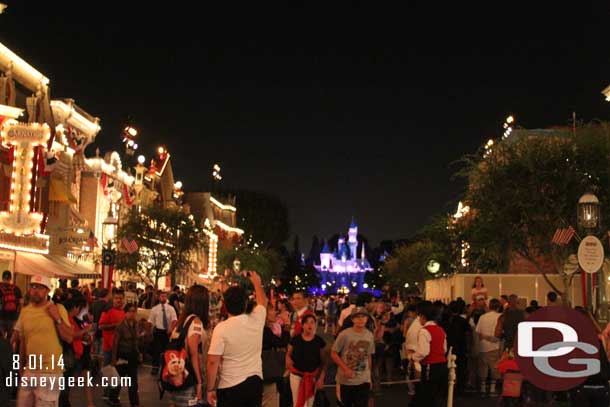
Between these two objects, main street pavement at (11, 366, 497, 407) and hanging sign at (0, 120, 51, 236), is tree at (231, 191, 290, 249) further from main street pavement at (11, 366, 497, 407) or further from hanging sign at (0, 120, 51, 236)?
main street pavement at (11, 366, 497, 407)

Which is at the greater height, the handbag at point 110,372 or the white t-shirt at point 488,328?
the white t-shirt at point 488,328

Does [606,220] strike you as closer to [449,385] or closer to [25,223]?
[449,385]

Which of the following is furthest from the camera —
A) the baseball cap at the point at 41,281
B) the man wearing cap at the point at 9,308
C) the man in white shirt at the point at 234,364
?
the man wearing cap at the point at 9,308

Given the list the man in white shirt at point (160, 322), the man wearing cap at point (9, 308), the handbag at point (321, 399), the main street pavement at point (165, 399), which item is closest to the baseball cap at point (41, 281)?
the handbag at point (321, 399)

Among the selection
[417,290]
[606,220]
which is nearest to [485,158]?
[606,220]

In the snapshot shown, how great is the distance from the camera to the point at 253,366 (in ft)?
29.4

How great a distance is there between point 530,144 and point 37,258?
2249 centimetres

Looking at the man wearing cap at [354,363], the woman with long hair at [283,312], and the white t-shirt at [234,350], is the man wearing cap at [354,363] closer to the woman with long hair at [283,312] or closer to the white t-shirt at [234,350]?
the white t-shirt at [234,350]

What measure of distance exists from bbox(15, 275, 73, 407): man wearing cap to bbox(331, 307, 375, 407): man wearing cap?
382cm

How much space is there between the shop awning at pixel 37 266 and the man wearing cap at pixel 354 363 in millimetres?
26901

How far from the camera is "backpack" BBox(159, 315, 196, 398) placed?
9500mm

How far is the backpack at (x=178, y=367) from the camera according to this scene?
950cm

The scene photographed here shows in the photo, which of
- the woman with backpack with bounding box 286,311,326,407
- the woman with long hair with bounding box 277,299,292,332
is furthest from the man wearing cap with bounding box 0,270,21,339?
the woman with backpack with bounding box 286,311,326,407

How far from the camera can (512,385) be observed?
40.0ft
